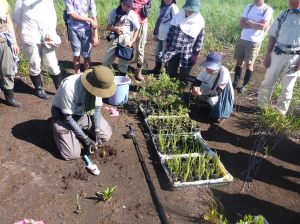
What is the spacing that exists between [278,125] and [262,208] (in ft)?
5.70

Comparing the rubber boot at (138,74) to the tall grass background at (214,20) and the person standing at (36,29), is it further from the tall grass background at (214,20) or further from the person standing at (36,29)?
the tall grass background at (214,20)

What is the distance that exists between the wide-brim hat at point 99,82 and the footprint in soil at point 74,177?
0.97m

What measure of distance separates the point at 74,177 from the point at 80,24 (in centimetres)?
262

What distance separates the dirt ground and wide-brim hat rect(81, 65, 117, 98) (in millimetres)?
986

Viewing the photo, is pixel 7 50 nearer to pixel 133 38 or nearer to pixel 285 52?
pixel 133 38

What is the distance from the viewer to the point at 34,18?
15.8ft

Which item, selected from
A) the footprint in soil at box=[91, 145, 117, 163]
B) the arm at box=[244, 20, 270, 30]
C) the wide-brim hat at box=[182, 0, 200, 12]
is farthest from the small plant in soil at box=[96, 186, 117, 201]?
the arm at box=[244, 20, 270, 30]

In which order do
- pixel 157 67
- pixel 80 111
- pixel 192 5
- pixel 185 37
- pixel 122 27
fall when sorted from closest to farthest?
1. pixel 80 111
2. pixel 192 5
3. pixel 185 37
4. pixel 122 27
5. pixel 157 67

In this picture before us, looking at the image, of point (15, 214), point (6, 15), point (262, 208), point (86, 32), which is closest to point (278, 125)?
point (262, 208)

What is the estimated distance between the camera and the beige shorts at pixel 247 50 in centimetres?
607

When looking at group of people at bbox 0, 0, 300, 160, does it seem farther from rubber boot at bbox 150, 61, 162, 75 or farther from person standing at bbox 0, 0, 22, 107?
rubber boot at bbox 150, 61, 162, 75

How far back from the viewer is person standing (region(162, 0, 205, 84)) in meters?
5.43

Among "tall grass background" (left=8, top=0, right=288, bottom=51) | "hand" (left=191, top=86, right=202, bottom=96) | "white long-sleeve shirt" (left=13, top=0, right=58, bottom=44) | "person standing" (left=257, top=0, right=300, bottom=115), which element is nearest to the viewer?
"white long-sleeve shirt" (left=13, top=0, right=58, bottom=44)

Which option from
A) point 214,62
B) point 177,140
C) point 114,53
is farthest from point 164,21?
point 177,140
